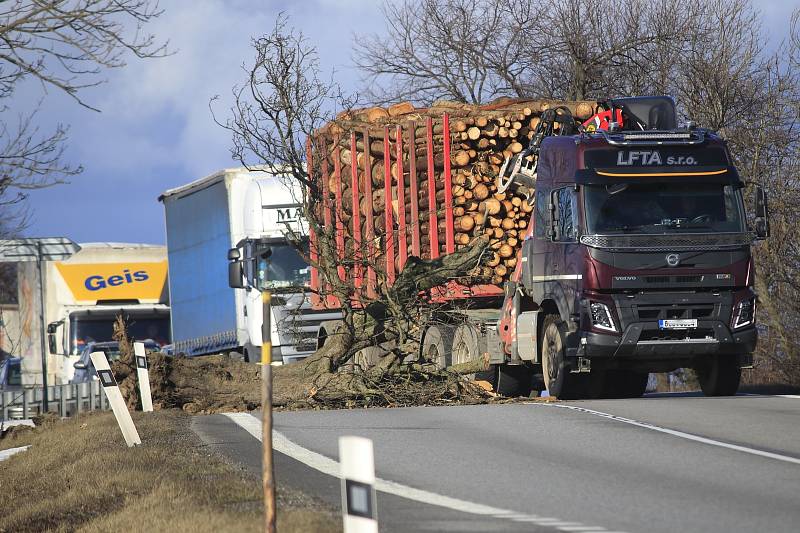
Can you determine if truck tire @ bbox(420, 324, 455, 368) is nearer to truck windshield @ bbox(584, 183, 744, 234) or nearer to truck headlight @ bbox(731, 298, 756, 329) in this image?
truck windshield @ bbox(584, 183, 744, 234)

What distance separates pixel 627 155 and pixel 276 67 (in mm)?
10283

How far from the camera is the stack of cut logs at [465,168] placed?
67.2 ft

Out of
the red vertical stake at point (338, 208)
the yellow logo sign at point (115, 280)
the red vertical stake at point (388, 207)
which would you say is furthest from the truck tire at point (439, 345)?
the yellow logo sign at point (115, 280)

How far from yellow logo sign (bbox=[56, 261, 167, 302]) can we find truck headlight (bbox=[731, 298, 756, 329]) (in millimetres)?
23030

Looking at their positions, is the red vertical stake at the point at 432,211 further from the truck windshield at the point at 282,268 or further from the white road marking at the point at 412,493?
the white road marking at the point at 412,493

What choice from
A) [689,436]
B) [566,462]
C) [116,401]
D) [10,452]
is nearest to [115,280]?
[10,452]

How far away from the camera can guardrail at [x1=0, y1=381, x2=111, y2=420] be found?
28.0 meters

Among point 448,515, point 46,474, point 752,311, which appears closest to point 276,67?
point 752,311

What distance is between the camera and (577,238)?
16469 millimetres

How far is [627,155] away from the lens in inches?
655

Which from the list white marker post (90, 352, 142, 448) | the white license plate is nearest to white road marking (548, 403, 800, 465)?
the white license plate

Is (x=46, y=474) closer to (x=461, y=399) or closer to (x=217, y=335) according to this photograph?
(x=461, y=399)

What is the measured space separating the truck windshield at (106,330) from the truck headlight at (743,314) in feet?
75.0

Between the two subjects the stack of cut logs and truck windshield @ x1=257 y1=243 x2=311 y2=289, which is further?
truck windshield @ x1=257 y1=243 x2=311 y2=289
